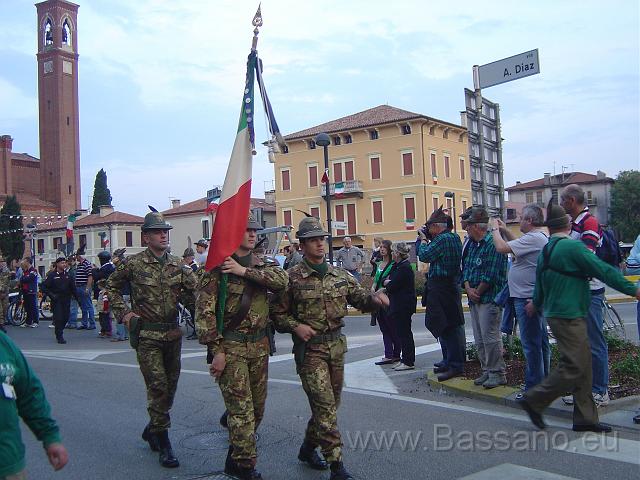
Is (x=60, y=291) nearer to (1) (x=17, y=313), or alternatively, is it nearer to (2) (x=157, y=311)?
(1) (x=17, y=313)

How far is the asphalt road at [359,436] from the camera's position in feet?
17.7

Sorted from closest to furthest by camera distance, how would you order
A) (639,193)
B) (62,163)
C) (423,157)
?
(423,157) → (639,193) → (62,163)

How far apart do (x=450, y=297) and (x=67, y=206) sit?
8695 cm

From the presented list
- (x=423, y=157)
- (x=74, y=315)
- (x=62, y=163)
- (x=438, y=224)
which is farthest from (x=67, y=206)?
Result: (x=438, y=224)

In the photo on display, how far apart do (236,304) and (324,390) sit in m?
0.92

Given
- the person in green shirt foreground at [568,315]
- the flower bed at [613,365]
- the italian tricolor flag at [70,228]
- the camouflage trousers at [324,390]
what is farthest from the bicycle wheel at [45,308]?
the person in green shirt foreground at [568,315]

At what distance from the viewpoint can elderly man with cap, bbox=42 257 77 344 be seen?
16.0 metres

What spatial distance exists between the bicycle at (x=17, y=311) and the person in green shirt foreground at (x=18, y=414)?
19.4 metres

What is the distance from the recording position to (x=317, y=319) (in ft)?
17.8

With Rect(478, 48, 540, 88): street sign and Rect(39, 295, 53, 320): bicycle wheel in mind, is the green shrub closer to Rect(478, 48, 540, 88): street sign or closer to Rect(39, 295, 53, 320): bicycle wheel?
Rect(478, 48, 540, 88): street sign

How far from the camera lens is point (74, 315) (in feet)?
64.3

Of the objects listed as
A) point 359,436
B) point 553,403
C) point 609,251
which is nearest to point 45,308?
point 359,436

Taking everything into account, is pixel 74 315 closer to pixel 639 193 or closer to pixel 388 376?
pixel 388 376

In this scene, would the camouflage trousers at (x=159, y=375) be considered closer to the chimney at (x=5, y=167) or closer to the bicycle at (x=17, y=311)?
the bicycle at (x=17, y=311)
